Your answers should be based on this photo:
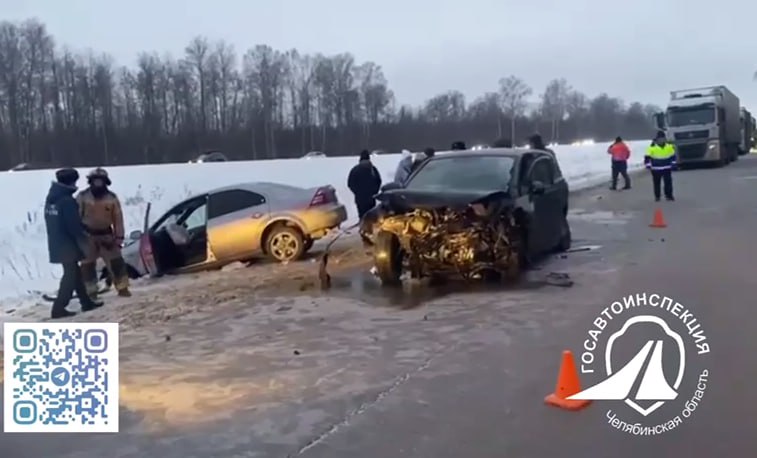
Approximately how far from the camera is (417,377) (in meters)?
6.04

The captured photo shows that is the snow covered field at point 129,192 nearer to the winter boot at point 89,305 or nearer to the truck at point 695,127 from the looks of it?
the winter boot at point 89,305

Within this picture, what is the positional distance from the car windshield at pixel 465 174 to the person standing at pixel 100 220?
3.78m

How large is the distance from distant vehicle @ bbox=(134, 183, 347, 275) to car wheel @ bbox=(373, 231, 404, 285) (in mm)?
3079

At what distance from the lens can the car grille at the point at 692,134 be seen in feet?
117

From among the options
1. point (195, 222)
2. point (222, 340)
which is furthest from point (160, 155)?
point (222, 340)

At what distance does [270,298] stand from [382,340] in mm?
2741

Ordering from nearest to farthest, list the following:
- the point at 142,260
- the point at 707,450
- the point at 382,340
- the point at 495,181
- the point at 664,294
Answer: the point at 707,450 < the point at 382,340 < the point at 664,294 < the point at 495,181 < the point at 142,260

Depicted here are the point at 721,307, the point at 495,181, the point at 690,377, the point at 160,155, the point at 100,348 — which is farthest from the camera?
the point at 160,155

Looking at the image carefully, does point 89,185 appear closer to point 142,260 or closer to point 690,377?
point 142,260

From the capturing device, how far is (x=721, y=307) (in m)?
7.95

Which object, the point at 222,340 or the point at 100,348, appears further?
the point at 222,340

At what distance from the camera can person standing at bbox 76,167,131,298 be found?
392 inches

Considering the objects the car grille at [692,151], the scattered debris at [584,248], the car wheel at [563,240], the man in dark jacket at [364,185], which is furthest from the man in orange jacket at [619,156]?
the car wheel at [563,240]

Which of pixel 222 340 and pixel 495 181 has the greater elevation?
pixel 495 181
